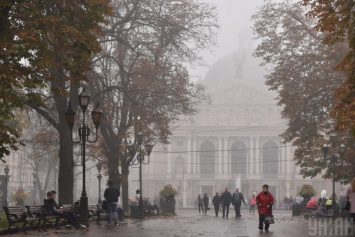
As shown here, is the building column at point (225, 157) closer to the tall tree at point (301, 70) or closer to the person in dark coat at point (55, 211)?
the tall tree at point (301, 70)

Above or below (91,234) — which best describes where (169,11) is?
above

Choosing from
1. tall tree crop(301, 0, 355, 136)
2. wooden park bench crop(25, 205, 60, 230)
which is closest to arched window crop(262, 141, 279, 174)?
wooden park bench crop(25, 205, 60, 230)

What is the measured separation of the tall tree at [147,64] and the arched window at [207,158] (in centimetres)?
8534

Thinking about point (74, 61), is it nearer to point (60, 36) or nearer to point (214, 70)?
point (60, 36)

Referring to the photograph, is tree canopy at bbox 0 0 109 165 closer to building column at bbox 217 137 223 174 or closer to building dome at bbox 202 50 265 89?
building column at bbox 217 137 223 174

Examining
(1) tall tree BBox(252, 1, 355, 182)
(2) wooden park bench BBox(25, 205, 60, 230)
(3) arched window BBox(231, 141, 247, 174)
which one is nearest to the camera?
(2) wooden park bench BBox(25, 205, 60, 230)

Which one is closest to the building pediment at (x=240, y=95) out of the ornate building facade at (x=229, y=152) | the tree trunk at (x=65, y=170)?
the ornate building facade at (x=229, y=152)

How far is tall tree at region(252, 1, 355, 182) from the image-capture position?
41.7 m

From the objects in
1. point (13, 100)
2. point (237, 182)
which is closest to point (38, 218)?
point (13, 100)

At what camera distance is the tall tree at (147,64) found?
119 feet

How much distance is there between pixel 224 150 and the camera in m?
136

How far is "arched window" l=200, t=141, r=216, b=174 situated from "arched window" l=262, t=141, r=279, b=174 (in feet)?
26.7

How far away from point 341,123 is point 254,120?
11376cm

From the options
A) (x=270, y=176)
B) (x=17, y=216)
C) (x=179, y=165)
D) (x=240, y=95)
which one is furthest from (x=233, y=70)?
(x=17, y=216)
